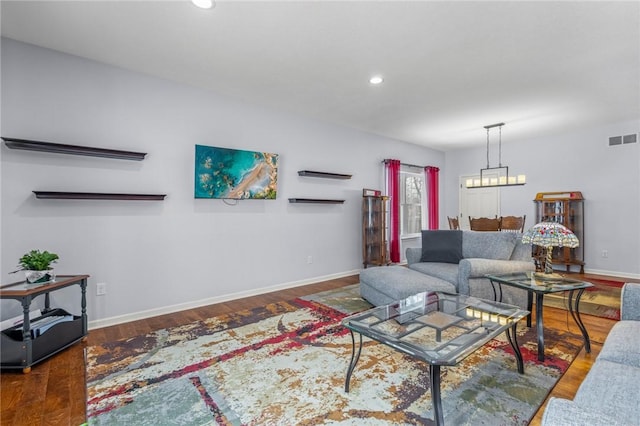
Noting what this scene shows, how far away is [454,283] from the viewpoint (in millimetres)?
3230

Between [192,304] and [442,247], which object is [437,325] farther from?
[192,304]

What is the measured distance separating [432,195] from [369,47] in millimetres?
4751

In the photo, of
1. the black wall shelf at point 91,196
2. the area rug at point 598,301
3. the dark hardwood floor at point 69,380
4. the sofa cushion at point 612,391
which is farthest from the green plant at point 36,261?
the area rug at point 598,301

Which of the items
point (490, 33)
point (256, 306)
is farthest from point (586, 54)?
point (256, 306)

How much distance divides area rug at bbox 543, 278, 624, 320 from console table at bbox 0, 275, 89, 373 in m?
4.93

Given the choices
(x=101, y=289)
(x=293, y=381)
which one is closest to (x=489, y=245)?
(x=293, y=381)

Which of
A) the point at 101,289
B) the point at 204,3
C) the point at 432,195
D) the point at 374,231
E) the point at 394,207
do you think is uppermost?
the point at 204,3

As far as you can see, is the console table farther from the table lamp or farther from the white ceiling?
the table lamp

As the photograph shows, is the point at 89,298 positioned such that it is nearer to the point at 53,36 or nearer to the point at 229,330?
the point at 229,330

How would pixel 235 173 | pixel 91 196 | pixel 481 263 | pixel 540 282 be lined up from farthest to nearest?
pixel 235 173
pixel 481 263
pixel 91 196
pixel 540 282

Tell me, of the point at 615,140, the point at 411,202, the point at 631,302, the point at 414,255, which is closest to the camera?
the point at 631,302

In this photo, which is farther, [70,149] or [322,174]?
[322,174]

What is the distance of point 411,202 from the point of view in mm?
6672

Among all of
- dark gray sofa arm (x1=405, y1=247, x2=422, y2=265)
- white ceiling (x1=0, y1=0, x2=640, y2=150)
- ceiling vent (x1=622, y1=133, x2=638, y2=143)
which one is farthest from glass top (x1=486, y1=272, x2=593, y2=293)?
ceiling vent (x1=622, y1=133, x2=638, y2=143)
